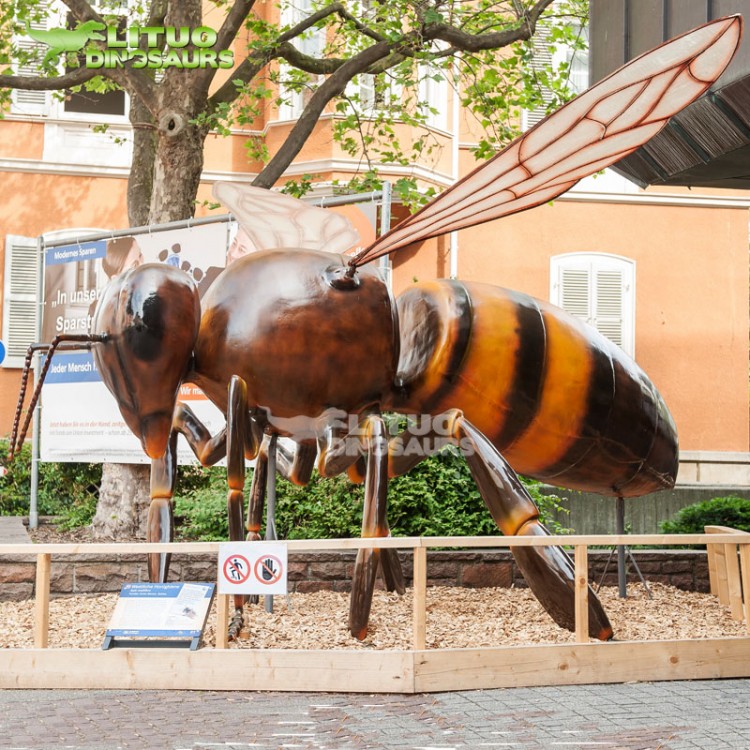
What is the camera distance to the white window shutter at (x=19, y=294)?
1591cm

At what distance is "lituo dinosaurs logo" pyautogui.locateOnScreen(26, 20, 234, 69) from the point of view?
34.4 feet

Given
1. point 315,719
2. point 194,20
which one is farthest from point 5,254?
point 315,719

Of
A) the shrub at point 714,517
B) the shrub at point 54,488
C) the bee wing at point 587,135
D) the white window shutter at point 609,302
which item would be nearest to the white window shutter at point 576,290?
the white window shutter at point 609,302

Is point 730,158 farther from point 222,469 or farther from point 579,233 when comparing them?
point 579,233

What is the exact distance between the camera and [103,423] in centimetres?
1027

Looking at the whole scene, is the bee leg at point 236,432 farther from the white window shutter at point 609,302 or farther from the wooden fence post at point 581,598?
the white window shutter at point 609,302

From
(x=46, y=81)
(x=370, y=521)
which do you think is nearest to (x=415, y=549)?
(x=370, y=521)

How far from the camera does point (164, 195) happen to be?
10.3 metres

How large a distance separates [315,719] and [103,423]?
6.07 metres

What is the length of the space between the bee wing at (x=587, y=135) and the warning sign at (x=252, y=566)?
161cm

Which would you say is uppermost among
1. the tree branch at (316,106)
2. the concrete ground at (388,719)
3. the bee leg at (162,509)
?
the tree branch at (316,106)

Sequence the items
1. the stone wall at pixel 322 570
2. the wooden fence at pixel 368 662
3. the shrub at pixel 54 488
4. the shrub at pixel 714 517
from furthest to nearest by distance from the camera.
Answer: the shrub at pixel 54 488
the shrub at pixel 714 517
the stone wall at pixel 322 570
the wooden fence at pixel 368 662

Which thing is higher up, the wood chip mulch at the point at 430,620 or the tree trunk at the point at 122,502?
the tree trunk at the point at 122,502

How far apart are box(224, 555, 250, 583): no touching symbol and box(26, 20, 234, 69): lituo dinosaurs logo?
20.2 feet
